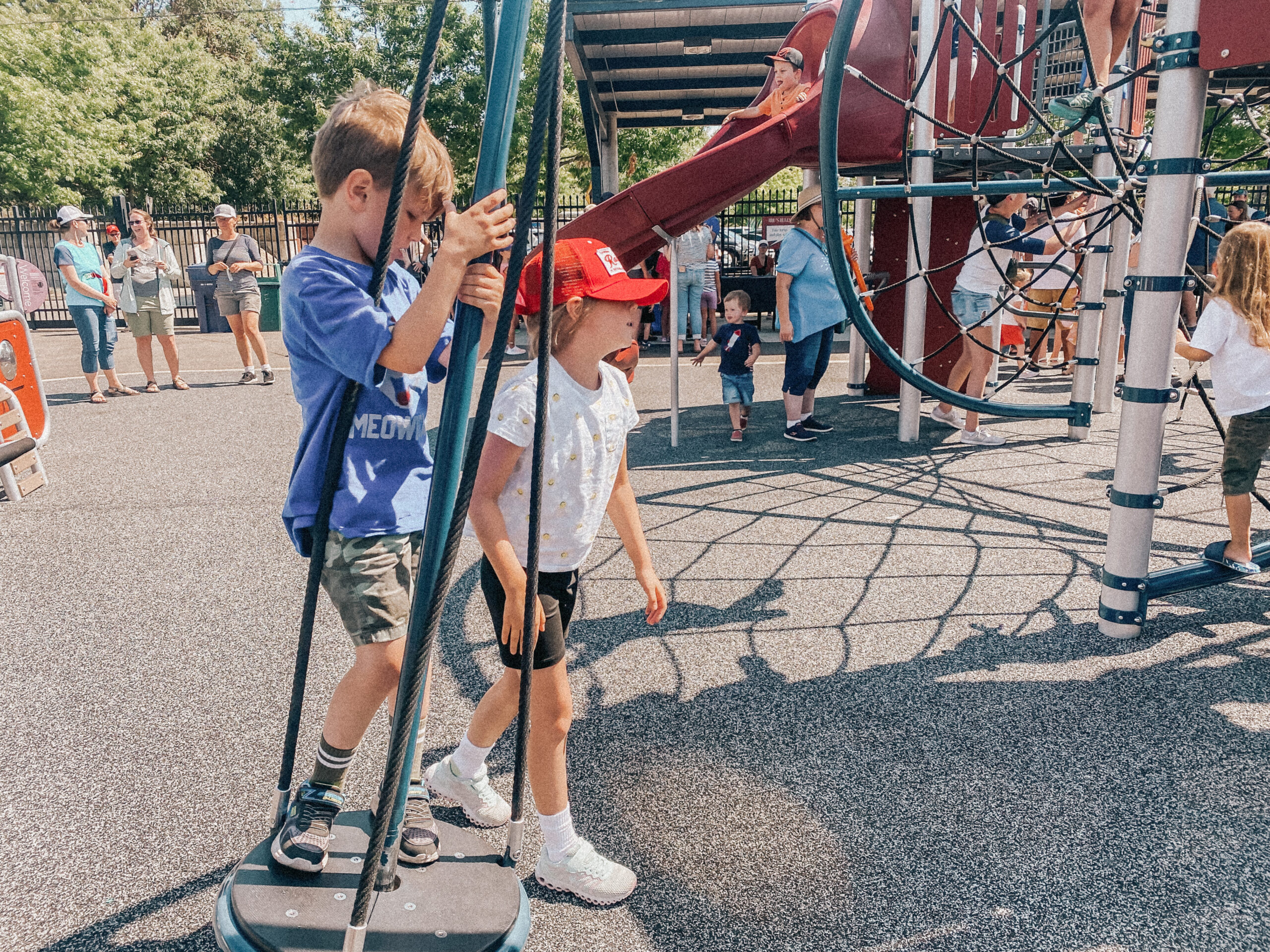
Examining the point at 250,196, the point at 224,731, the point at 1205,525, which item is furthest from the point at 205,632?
the point at 250,196

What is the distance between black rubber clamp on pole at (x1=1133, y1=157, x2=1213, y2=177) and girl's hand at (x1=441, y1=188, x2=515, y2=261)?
2704 mm

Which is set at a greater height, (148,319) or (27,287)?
(27,287)

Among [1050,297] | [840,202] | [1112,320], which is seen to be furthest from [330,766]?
[1050,297]

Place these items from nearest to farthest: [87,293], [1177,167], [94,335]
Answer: [1177,167], [87,293], [94,335]

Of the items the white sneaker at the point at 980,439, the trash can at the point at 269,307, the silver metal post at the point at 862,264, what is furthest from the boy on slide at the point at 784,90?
the trash can at the point at 269,307

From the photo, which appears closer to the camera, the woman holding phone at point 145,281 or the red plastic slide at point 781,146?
the red plastic slide at point 781,146

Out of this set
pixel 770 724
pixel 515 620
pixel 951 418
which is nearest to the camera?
pixel 515 620

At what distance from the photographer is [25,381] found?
20.2 feet

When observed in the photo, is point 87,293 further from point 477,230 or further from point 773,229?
point 773,229

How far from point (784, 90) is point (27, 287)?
726cm

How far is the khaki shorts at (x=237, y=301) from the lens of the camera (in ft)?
30.9

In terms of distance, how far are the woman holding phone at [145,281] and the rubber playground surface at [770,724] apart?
413 centimetres

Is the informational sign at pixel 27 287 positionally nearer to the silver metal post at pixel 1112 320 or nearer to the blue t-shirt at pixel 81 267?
the blue t-shirt at pixel 81 267

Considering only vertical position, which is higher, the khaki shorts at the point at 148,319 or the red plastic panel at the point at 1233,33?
the red plastic panel at the point at 1233,33
